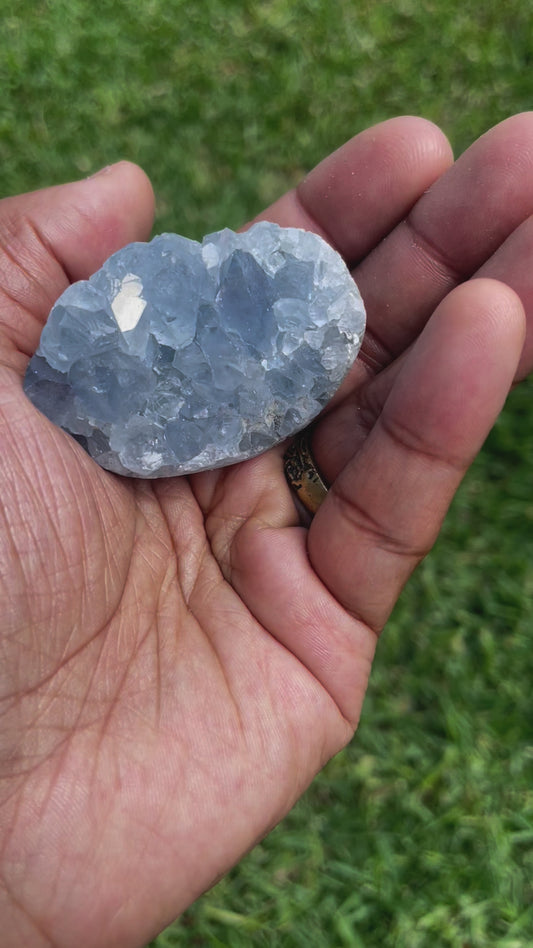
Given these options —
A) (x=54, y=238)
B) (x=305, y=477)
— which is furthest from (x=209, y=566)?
(x=54, y=238)

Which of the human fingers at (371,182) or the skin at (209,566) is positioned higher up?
the human fingers at (371,182)

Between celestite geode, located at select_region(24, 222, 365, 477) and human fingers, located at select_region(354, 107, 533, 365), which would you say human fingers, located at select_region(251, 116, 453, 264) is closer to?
human fingers, located at select_region(354, 107, 533, 365)

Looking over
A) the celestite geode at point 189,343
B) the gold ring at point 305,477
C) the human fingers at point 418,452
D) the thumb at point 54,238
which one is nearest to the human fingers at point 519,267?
the human fingers at point 418,452

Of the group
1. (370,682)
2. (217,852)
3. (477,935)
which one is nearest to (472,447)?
(217,852)

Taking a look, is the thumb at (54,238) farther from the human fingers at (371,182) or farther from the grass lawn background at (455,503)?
the grass lawn background at (455,503)

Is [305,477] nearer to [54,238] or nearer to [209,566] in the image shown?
[209,566]
